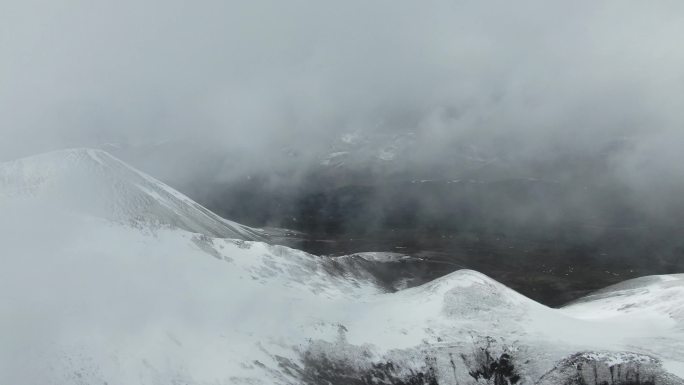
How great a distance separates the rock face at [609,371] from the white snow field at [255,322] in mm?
160

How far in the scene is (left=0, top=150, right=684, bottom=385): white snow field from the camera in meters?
67.7

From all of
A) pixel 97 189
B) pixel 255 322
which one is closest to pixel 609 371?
pixel 255 322

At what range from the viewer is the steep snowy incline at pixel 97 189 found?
141 meters

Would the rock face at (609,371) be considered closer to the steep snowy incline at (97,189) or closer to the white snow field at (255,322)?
the white snow field at (255,322)

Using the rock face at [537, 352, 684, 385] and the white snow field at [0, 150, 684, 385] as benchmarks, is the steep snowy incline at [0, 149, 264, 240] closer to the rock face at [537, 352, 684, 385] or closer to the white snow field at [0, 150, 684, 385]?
the white snow field at [0, 150, 684, 385]

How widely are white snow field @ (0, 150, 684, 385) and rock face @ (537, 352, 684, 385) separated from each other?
0.16 meters

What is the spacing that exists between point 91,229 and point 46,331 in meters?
48.2

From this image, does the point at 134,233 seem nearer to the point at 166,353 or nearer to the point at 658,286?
the point at 166,353

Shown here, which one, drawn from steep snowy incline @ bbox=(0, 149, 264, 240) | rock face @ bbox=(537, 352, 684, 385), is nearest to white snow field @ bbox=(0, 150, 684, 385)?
rock face @ bbox=(537, 352, 684, 385)

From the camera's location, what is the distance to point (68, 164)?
548ft

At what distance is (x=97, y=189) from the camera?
153625 millimetres

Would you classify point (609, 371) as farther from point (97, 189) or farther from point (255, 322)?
point (97, 189)

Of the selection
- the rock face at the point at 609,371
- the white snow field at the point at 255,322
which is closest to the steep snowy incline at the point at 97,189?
the white snow field at the point at 255,322

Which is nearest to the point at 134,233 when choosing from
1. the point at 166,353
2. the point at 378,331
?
the point at 166,353
